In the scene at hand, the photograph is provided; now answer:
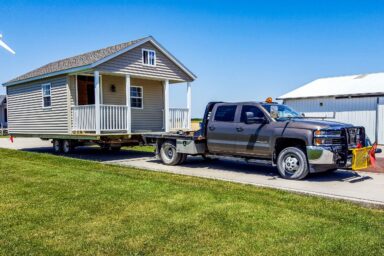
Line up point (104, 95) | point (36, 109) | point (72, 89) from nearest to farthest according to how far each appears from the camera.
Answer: point (72, 89) < point (104, 95) < point (36, 109)

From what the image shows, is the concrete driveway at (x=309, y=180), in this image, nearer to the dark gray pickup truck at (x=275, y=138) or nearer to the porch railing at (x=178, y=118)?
the dark gray pickup truck at (x=275, y=138)

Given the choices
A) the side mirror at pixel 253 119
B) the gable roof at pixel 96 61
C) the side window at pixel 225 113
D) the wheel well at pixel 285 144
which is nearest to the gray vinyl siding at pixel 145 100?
the gable roof at pixel 96 61

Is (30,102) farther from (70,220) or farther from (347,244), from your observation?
(347,244)

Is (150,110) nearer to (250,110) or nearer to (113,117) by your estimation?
(113,117)

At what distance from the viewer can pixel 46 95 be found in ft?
53.6

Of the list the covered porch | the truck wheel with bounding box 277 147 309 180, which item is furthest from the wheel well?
the covered porch

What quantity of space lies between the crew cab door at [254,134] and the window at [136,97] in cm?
806

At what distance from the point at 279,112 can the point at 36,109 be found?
1196cm

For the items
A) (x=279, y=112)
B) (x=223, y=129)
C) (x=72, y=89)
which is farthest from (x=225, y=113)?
(x=72, y=89)

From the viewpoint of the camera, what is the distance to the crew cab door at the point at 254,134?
378 inches

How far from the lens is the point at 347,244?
4.50 m

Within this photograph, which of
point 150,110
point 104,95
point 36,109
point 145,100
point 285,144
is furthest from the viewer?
point 150,110

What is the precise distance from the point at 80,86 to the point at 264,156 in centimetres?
1016

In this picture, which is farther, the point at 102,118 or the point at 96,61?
the point at 102,118
